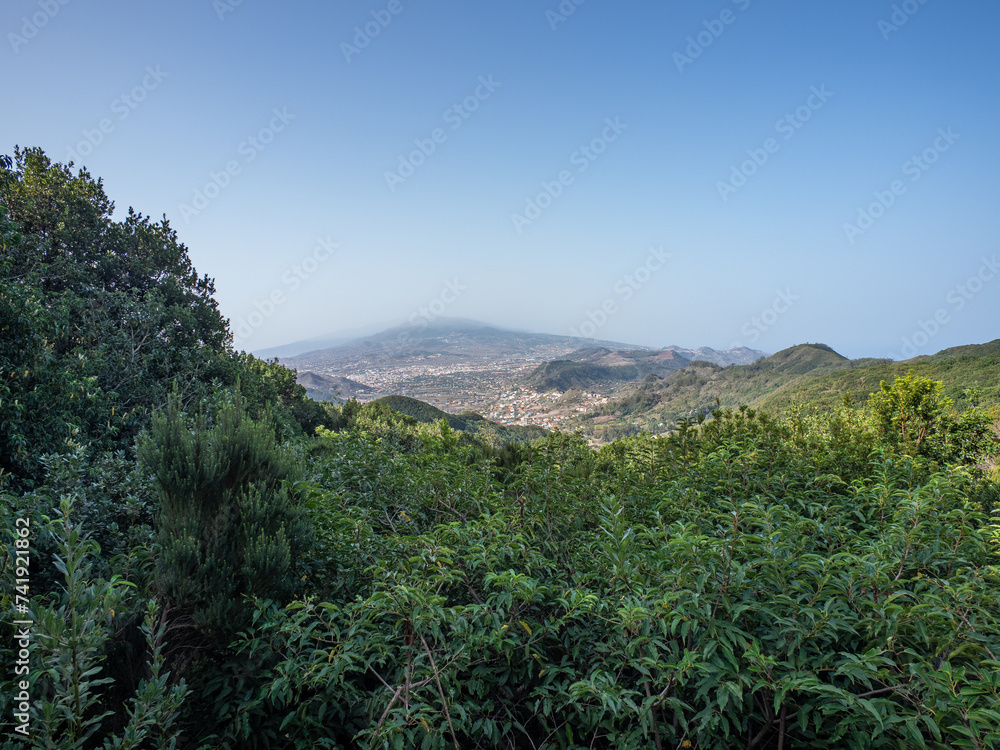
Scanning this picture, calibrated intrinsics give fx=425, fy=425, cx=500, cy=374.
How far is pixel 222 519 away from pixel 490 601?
192cm

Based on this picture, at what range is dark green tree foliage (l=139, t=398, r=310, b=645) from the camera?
2604mm

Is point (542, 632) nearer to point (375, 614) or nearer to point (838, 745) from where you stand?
point (375, 614)

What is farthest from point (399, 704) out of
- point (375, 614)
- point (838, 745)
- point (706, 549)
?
point (838, 745)

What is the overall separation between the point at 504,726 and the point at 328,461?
4111 millimetres

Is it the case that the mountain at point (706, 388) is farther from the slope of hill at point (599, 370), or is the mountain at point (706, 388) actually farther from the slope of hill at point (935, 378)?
the slope of hill at point (599, 370)

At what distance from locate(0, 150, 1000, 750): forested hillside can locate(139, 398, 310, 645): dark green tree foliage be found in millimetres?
18

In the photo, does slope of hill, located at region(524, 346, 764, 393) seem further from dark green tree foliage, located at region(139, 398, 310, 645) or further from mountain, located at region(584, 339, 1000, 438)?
dark green tree foliage, located at region(139, 398, 310, 645)

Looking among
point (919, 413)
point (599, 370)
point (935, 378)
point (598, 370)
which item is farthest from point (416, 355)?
point (919, 413)

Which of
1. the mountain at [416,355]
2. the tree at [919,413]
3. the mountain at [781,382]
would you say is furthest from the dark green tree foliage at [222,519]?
the mountain at [416,355]

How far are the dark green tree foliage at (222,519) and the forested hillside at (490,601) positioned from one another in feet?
0.06

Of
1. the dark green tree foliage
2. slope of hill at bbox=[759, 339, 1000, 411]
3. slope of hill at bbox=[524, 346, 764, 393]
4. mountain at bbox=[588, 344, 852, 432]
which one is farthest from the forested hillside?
slope of hill at bbox=[524, 346, 764, 393]

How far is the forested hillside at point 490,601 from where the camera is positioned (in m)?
1.73

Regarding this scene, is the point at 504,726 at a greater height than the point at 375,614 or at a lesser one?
lesser

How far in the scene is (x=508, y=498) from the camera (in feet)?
13.3
